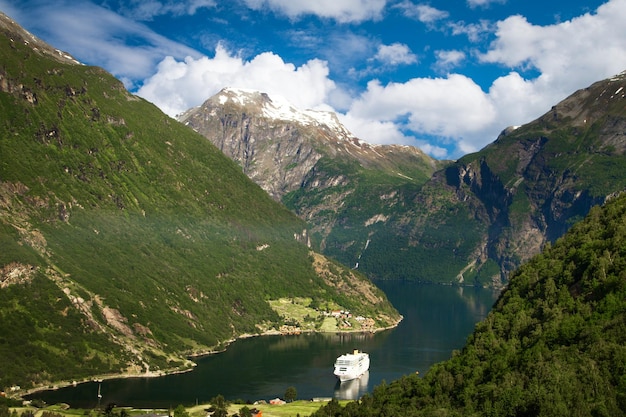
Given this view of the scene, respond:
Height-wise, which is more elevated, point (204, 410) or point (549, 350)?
point (549, 350)

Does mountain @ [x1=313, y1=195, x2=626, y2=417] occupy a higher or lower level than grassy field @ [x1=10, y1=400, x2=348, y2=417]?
higher

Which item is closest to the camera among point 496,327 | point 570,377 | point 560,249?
point 570,377

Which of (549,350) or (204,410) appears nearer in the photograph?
(549,350)

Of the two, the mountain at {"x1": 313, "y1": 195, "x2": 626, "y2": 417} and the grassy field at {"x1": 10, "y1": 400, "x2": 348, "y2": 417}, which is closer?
the mountain at {"x1": 313, "y1": 195, "x2": 626, "y2": 417}

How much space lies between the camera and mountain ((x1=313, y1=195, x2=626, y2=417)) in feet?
322

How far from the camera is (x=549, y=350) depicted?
111 meters

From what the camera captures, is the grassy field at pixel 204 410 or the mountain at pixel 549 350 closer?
the mountain at pixel 549 350

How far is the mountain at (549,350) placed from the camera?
98.1 metres

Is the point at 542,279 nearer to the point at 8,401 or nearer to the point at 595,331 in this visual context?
the point at 595,331

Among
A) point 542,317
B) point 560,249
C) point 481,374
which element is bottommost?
point 481,374

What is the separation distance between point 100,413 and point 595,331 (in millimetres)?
111630

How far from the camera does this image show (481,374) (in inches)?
4668

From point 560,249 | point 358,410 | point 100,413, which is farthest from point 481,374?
point 100,413

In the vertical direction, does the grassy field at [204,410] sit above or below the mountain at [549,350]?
below
